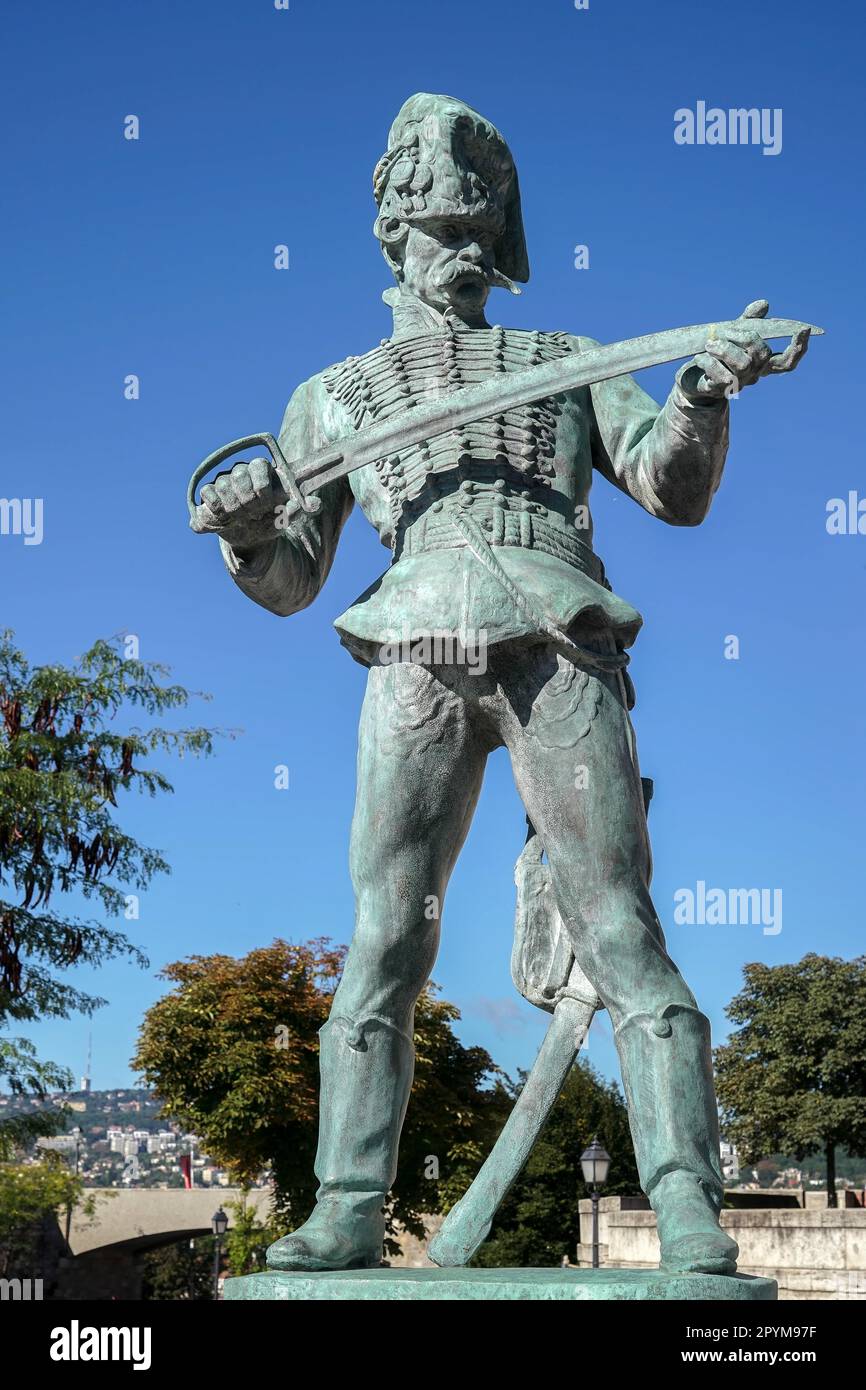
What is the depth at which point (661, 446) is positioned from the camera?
17.2 ft

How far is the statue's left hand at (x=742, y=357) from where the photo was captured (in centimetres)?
466

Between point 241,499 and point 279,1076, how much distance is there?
30.6 metres

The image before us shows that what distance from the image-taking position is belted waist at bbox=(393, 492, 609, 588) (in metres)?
5.19

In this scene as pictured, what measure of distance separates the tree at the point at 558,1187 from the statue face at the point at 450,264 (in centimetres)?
3841

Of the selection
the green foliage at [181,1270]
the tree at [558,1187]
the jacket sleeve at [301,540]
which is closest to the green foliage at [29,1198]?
the tree at [558,1187]

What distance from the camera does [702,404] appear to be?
498 cm

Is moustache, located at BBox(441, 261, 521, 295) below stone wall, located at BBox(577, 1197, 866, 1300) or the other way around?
the other way around

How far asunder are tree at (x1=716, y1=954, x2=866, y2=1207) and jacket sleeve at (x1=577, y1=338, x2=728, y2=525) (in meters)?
46.6

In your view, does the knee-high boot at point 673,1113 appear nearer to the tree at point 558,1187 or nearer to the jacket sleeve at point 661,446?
the jacket sleeve at point 661,446

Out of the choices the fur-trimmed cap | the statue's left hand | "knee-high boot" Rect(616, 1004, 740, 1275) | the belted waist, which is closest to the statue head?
the fur-trimmed cap

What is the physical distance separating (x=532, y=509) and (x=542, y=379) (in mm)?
442

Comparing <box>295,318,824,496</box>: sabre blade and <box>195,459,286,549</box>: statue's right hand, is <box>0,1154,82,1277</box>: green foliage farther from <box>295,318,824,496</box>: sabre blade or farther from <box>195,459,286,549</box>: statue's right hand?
<box>295,318,824,496</box>: sabre blade
